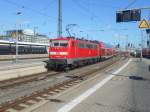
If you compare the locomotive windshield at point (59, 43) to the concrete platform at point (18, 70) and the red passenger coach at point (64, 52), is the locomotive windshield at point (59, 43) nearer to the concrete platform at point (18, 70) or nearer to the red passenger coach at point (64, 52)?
the red passenger coach at point (64, 52)

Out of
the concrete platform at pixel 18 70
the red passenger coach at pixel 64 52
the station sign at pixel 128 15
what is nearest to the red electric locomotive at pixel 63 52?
the red passenger coach at pixel 64 52

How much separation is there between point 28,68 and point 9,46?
37.2 metres

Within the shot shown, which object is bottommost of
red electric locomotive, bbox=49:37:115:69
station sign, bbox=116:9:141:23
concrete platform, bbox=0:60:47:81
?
concrete platform, bbox=0:60:47:81

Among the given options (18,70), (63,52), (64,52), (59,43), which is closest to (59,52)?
(63,52)

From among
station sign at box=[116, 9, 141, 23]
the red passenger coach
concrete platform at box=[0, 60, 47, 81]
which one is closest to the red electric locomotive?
the red passenger coach

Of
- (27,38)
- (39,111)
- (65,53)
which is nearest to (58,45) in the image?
(65,53)

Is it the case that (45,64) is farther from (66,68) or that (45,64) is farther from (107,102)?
(107,102)

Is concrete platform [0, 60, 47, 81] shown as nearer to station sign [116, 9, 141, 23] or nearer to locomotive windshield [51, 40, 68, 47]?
locomotive windshield [51, 40, 68, 47]

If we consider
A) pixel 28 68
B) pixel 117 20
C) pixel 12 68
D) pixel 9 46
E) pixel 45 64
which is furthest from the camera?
pixel 9 46

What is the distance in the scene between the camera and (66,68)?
107ft

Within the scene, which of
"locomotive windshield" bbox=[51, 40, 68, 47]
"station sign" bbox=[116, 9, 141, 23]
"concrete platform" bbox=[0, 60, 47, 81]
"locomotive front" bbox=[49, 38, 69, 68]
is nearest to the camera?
"concrete platform" bbox=[0, 60, 47, 81]

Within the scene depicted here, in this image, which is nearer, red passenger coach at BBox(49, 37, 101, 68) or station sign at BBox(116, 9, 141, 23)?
red passenger coach at BBox(49, 37, 101, 68)

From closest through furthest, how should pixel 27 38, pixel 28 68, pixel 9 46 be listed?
pixel 28 68 < pixel 9 46 < pixel 27 38

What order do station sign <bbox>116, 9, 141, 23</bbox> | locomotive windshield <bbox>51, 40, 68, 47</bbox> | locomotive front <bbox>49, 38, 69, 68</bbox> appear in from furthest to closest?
station sign <bbox>116, 9, 141, 23</bbox> < locomotive windshield <bbox>51, 40, 68, 47</bbox> < locomotive front <bbox>49, 38, 69, 68</bbox>
